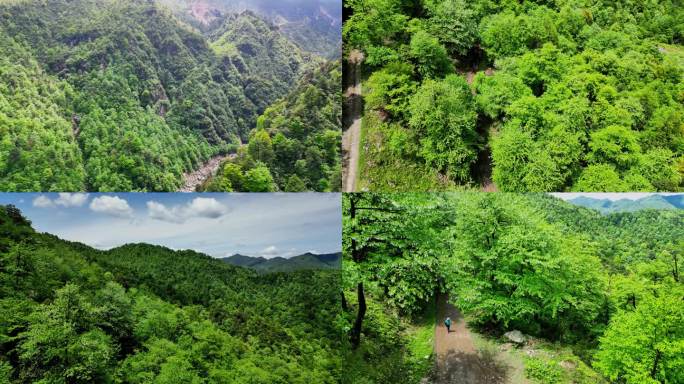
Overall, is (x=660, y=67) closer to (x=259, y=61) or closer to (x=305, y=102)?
(x=305, y=102)

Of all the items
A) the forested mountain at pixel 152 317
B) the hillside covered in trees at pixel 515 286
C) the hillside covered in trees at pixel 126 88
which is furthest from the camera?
the hillside covered in trees at pixel 126 88

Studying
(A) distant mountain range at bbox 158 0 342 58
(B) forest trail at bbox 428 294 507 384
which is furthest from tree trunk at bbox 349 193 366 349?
(A) distant mountain range at bbox 158 0 342 58

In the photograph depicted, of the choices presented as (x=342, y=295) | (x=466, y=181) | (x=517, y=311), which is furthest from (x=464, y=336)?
(x=466, y=181)

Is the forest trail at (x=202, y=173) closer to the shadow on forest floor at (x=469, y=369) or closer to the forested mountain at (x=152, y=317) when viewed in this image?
the forested mountain at (x=152, y=317)

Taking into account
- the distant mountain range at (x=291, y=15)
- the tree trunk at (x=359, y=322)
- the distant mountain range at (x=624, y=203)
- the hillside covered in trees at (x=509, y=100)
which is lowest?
the tree trunk at (x=359, y=322)

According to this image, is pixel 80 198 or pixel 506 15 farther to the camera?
pixel 506 15

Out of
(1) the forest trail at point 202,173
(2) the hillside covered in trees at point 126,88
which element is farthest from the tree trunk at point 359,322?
(2) the hillside covered in trees at point 126,88
